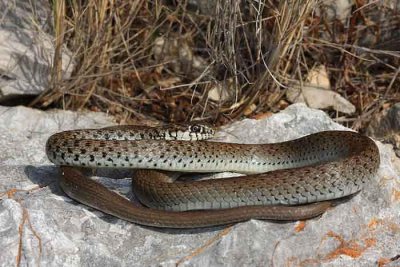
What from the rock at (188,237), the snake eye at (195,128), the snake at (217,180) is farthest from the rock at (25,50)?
the rock at (188,237)

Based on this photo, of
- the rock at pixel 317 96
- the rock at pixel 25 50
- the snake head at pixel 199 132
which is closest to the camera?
the snake head at pixel 199 132

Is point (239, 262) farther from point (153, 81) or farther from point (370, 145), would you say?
point (153, 81)

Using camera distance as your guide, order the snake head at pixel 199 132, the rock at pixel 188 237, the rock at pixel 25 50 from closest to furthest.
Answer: the rock at pixel 188 237 → the snake head at pixel 199 132 → the rock at pixel 25 50

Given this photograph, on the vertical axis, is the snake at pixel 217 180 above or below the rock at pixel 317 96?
above

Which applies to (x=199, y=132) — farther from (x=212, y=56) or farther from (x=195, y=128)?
(x=212, y=56)

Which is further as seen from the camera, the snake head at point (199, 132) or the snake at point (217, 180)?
the snake head at point (199, 132)

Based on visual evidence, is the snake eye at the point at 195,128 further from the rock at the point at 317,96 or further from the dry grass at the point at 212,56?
the rock at the point at 317,96

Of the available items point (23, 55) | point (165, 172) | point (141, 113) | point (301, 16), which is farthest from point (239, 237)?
point (23, 55)
